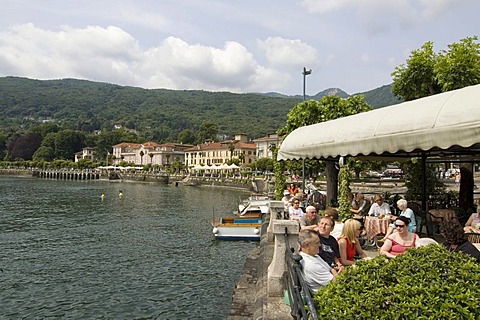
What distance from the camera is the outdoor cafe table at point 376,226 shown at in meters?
8.87

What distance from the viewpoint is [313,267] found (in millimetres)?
5004

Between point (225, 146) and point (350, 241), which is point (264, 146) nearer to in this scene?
point (225, 146)

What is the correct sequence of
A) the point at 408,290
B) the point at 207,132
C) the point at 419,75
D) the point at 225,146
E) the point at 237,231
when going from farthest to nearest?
the point at 207,132 → the point at 225,146 → the point at 237,231 → the point at 419,75 → the point at 408,290

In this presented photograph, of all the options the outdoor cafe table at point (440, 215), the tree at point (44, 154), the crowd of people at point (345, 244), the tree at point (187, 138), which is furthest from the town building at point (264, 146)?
the crowd of people at point (345, 244)

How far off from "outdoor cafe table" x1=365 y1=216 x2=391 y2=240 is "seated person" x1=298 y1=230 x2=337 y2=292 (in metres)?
4.10

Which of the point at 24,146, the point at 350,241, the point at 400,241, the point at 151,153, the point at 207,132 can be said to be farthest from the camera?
the point at 207,132

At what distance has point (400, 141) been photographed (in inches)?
262

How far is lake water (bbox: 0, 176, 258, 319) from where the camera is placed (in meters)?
11.6

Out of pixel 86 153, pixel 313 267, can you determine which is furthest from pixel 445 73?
pixel 86 153

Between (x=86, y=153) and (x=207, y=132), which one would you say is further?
(x=86, y=153)

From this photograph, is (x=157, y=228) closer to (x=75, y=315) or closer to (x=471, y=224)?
(x=75, y=315)

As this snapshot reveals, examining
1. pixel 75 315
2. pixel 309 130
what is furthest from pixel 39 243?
pixel 309 130

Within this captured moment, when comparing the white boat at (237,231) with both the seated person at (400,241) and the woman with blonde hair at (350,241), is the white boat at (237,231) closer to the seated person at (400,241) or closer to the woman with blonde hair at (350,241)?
the woman with blonde hair at (350,241)

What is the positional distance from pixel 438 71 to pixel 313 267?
1362 cm
